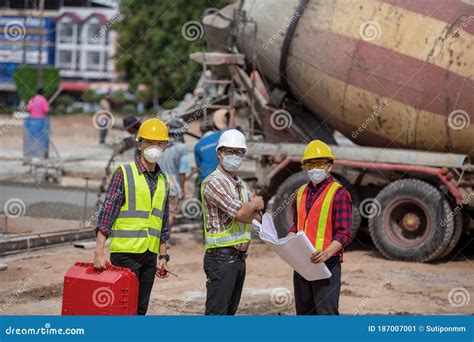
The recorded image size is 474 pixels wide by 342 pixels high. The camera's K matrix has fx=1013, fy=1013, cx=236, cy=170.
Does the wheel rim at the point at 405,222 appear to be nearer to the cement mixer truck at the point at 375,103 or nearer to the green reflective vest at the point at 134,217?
the cement mixer truck at the point at 375,103

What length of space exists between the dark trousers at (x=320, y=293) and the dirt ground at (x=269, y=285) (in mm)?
2087

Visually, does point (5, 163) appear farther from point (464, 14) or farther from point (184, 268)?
point (464, 14)

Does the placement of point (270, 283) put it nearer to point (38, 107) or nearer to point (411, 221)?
point (411, 221)

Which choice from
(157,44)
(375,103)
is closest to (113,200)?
(375,103)

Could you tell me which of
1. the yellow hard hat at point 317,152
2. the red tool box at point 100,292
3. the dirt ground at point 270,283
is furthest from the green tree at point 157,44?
the red tool box at point 100,292

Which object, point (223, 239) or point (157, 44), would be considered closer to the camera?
point (223, 239)

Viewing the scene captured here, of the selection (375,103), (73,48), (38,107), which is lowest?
(73,48)

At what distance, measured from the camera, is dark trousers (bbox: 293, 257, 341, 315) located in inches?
269

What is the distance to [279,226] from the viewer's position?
1314 centimetres

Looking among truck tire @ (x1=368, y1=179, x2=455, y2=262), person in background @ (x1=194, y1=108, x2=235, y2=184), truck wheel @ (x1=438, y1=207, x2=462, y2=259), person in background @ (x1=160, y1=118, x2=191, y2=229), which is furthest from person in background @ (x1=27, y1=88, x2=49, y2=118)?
truck wheel @ (x1=438, y1=207, x2=462, y2=259)

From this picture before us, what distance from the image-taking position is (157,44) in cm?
4838

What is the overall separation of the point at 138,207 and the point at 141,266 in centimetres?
42

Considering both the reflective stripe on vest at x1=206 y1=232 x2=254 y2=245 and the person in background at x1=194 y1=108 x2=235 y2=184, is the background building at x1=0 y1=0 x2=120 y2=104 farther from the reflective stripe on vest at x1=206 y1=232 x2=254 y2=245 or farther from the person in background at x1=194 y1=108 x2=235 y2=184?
the reflective stripe on vest at x1=206 y1=232 x2=254 y2=245

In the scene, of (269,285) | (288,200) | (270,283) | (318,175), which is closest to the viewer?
(318,175)
